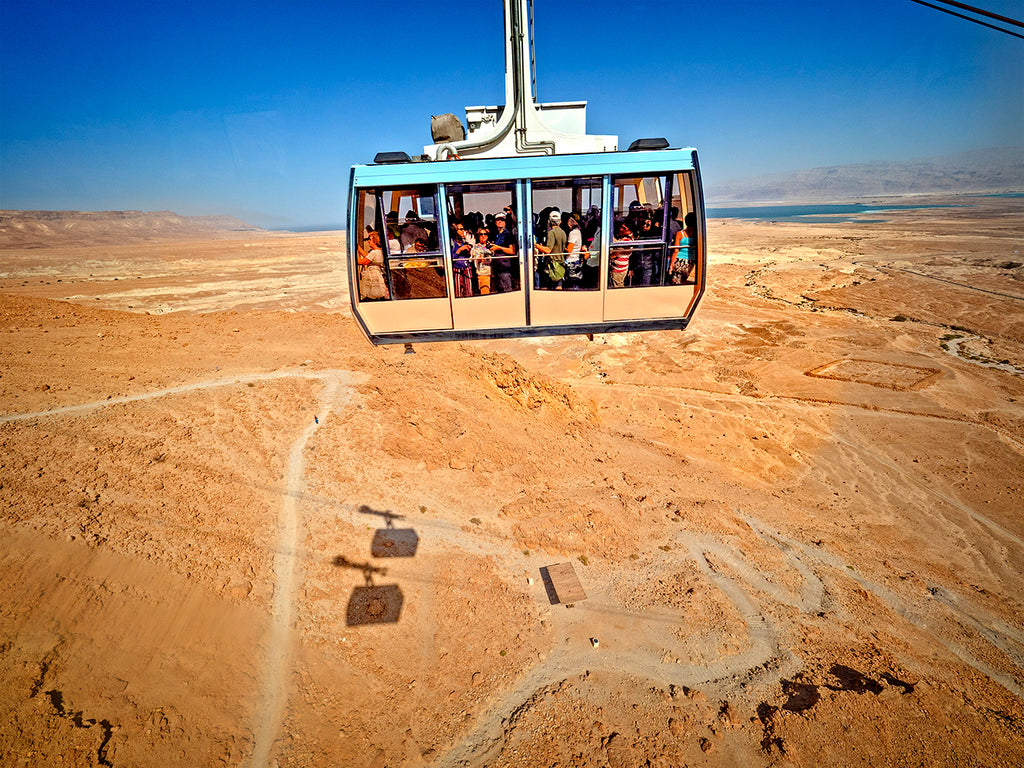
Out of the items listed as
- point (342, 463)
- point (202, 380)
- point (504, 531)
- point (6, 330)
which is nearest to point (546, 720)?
point (504, 531)

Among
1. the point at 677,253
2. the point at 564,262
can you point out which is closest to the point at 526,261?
the point at 564,262

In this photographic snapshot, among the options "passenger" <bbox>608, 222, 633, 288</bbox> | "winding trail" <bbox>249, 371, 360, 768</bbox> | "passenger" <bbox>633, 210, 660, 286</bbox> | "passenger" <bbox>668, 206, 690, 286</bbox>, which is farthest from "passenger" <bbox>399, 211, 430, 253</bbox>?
"winding trail" <bbox>249, 371, 360, 768</bbox>

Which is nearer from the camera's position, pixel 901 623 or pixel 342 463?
pixel 901 623

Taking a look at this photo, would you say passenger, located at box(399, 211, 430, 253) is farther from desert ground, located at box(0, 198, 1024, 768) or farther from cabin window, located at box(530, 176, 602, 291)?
desert ground, located at box(0, 198, 1024, 768)

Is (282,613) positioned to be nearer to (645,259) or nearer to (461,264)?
(461,264)

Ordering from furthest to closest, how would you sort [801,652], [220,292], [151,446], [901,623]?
[220,292] < [151,446] < [901,623] < [801,652]

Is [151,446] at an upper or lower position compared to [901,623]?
upper

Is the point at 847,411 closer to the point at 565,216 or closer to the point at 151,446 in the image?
the point at 565,216
